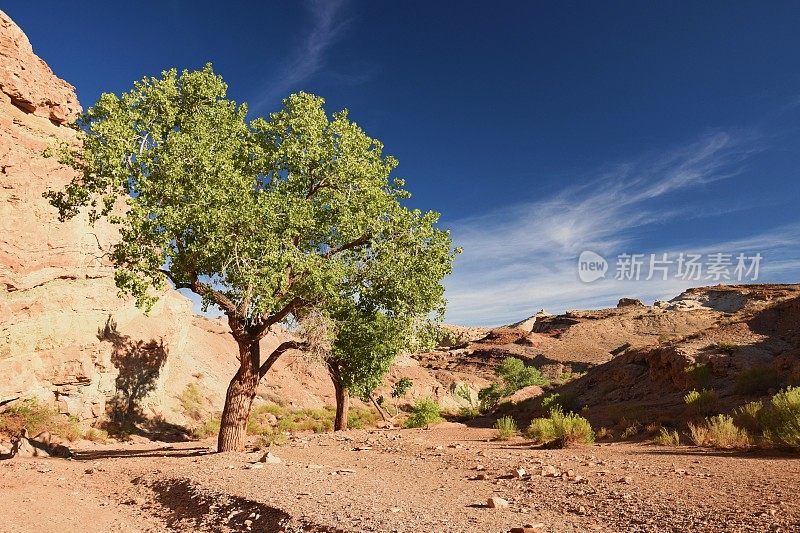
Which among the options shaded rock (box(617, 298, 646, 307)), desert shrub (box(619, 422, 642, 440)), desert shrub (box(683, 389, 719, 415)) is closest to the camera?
desert shrub (box(619, 422, 642, 440))

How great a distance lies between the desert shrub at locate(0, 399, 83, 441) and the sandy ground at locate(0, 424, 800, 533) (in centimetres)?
662

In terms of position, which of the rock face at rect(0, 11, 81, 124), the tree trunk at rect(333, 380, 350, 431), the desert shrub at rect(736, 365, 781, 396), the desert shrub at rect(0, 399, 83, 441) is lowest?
the desert shrub at rect(0, 399, 83, 441)

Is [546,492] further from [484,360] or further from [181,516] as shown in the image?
[484,360]

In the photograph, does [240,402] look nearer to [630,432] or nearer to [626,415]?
[630,432]

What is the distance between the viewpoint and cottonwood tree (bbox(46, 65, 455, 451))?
522 inches

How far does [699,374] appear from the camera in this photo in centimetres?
2381

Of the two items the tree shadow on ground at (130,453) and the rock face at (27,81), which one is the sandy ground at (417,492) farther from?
the rock face at (27,81)

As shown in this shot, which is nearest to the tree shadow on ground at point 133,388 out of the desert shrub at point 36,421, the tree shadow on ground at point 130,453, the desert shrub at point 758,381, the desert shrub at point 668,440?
the desert shrub at point 36,421

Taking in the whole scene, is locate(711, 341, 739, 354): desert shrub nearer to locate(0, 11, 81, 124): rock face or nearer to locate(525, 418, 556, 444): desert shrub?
locate(525, 418, 556, 444): desert shrub

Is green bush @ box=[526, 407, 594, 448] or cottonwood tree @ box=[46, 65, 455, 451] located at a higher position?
cottonwood tree @ box=[46, 65, 455, 451]

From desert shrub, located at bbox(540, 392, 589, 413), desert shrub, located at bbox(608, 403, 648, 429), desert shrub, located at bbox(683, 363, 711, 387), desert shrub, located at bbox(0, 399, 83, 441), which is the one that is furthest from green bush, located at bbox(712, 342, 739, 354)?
desert shrub, located at bbox(0, 399, 83, 441)

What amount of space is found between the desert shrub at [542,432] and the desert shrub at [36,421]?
721 inches

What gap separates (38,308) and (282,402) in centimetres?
1802

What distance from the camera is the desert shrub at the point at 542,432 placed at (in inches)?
Result: 579
